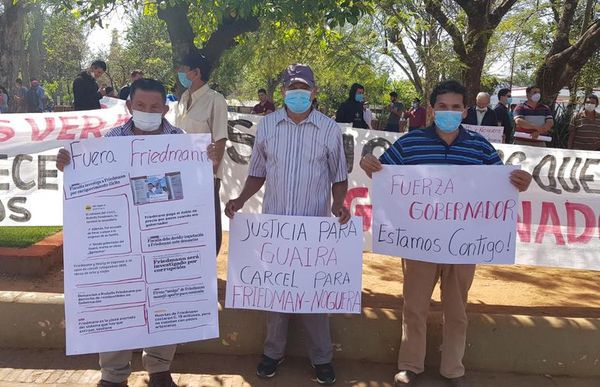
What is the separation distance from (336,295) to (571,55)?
862 cm

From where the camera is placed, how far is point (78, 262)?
9.66 feet

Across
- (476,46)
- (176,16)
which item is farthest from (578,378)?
(476,46)

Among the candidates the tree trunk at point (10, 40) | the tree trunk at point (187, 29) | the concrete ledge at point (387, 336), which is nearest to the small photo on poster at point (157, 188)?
the concrete ledge at point (387, 336)

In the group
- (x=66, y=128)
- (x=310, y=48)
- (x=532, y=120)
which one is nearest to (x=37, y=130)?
(x=66, y=128)

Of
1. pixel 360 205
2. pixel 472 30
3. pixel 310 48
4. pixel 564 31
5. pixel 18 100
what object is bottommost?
pixel 360 205

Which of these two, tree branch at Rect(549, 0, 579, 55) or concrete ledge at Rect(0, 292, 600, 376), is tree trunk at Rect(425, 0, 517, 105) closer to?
tree branch at Rect(549, 0, 579, 55)

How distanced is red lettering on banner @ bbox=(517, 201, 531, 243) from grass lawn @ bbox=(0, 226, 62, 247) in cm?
447

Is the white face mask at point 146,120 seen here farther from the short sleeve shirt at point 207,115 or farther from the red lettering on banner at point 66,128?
the red lettering on banner at point 66,128

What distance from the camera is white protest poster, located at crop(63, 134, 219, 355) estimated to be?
2949mm

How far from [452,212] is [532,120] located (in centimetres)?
557

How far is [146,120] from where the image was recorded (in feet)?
10.1

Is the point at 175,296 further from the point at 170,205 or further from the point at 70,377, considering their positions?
the point at 70,377

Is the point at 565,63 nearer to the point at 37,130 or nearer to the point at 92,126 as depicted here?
the point at 92,126

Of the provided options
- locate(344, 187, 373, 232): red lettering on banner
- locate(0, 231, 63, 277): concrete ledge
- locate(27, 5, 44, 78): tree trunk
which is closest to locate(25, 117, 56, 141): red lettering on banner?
locate(0, 231, 63, 277): concrete ledge
